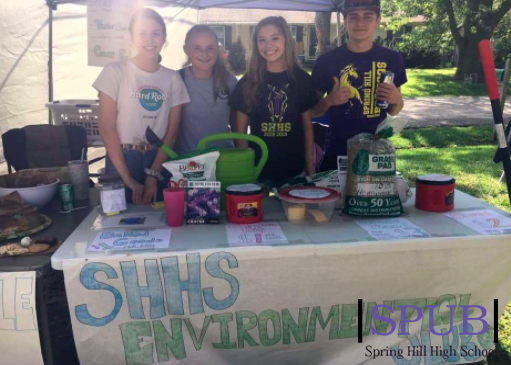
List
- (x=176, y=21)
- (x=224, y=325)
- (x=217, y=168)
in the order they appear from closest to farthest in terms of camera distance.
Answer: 1. (x=224, y=325)
2. (x=217, y=168)
3. (x=176, y=21)

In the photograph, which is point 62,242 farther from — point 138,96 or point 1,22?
point 1,22

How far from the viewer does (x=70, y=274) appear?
163 cm

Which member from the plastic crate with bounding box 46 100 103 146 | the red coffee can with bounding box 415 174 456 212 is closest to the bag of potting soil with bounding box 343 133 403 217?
the red coffee can with bounding box 415 174 456 212

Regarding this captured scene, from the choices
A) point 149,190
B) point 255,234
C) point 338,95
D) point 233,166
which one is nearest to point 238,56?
point 338,95

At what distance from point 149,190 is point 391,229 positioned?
4.05ft

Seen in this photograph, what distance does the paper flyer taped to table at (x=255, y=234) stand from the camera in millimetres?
1753

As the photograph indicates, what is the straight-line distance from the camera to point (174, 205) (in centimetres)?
190

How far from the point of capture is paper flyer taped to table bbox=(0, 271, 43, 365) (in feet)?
5.39

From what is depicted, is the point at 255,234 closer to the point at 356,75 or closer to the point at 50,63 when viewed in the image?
the point at 356,75

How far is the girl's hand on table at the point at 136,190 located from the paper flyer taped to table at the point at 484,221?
1.54 m

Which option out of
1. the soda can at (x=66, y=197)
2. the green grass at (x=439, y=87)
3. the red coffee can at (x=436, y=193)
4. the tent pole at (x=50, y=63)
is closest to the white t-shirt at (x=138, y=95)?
the soda can at (x=66, y=197)

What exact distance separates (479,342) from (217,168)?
4.80 feet

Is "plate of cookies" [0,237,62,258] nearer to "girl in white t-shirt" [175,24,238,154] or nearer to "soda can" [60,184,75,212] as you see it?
"soda can" [60,184,75,212]

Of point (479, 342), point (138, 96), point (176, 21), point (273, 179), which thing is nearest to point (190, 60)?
point (138, 96)
